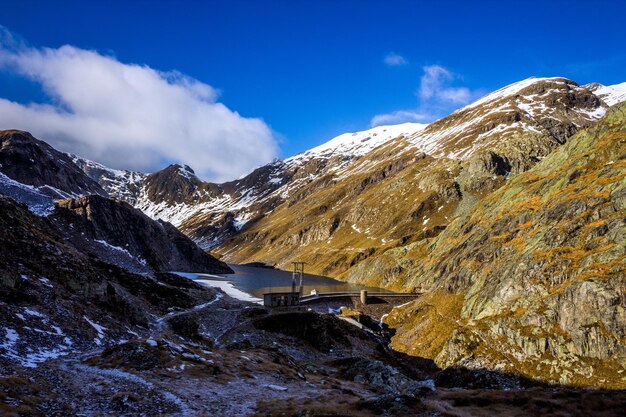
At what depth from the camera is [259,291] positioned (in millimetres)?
155750

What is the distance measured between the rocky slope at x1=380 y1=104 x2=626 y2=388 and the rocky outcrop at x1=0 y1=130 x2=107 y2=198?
498 feet

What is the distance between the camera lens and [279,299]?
91.4 m

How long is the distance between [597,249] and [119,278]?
83477 mm

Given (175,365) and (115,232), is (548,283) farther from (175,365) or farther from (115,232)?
(115,232)

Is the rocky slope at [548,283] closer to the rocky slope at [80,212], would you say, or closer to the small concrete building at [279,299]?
the small concrete building at [279,299]

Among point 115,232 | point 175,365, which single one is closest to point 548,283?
point 175,365

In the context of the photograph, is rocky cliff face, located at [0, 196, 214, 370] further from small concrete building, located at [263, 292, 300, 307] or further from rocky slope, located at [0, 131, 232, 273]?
rocky slope, located at [0, 131, 232, 273]

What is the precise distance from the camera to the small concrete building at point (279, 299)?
89.7 m

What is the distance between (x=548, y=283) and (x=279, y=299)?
53.3m

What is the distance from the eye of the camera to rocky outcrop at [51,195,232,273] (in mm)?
129375

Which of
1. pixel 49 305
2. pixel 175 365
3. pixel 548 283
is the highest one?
pixel 548 283

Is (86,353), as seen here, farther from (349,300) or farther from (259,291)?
(259,291)

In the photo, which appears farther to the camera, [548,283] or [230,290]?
[230,290]

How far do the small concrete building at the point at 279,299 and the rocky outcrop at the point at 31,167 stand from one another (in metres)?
117
